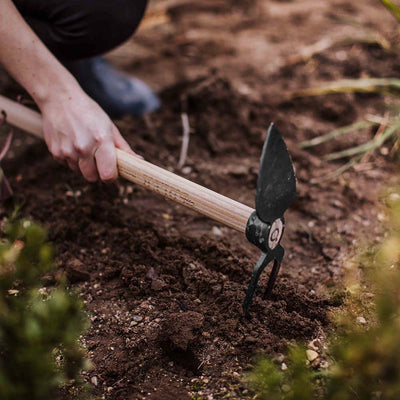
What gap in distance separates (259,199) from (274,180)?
0.07 metres

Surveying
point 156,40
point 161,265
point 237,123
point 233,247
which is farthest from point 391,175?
point 156,40

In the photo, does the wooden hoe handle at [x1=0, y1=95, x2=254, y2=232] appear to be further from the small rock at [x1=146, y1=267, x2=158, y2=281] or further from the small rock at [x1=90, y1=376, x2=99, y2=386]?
the small rock at [x1=90, y1=376, x2=99, y2=386]

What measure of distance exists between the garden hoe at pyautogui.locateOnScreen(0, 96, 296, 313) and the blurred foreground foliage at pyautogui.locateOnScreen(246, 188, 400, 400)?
26 centimetres

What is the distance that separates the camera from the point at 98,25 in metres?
1.96

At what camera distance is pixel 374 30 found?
299 centimetres

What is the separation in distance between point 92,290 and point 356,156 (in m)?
1.40

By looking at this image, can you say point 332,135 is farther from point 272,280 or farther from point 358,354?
point 358,354

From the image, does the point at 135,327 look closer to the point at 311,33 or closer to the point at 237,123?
the point at 237,123

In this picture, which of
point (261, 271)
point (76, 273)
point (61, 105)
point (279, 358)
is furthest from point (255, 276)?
point (61, 105)

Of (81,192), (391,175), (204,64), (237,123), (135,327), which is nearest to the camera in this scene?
(135,327)

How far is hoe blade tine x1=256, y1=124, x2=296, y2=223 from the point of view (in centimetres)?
118

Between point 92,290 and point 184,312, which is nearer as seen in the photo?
point 184,312

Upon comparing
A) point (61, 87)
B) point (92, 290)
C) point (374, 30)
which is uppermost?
point (61, 87)

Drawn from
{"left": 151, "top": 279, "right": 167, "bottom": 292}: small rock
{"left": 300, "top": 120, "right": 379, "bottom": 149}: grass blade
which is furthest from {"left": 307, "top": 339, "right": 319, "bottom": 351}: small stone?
{"left": 300, "top": 120, "right": 379, "bottom": 149}: grass blade
